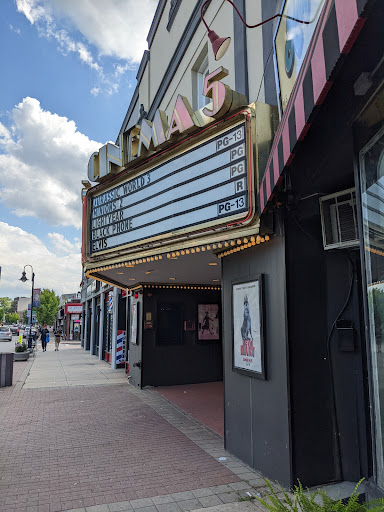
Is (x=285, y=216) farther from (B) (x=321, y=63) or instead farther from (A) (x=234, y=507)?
(A) (x=234, y=507)

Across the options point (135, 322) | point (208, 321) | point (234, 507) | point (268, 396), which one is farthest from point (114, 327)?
point (234, 507)

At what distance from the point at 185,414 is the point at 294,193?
5773mm

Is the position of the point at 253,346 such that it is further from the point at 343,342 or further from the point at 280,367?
the point at 343,342

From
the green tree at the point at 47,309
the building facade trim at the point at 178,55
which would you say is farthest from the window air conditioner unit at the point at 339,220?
the green tree at the point at 47,309

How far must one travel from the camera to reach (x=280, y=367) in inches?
195

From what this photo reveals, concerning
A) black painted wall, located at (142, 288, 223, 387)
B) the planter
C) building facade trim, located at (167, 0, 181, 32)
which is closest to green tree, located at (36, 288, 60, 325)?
the planter

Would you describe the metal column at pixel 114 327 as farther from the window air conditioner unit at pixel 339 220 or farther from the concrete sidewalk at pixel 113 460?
the window air conditioner unit at pixel 339 220

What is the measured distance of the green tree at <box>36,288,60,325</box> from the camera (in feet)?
170

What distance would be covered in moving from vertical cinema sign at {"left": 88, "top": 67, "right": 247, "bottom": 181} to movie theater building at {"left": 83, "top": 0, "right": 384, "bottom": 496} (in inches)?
1.1

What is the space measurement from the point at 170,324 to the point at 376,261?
936cm

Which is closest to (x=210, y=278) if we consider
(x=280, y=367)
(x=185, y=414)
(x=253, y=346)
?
(x=185, y=414)

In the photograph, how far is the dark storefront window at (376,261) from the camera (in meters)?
2.87

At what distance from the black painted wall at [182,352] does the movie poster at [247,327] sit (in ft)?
19.1

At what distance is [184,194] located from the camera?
20.2 ft
